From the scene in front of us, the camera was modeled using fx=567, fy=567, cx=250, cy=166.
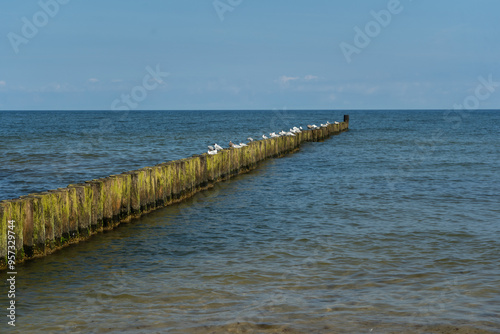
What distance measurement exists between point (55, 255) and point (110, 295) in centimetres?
270

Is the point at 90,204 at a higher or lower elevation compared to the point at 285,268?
higher

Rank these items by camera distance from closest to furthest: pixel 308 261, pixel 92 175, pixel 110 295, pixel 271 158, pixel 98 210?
pixel 110 295
pixel 308 261
pixel 98 210
pixel 92 175
pixel 271 158

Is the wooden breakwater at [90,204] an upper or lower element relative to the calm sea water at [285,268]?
upper

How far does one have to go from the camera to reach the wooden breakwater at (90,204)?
9531 millimetres

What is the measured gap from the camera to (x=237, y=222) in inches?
526

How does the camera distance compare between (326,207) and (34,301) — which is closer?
(34,301)

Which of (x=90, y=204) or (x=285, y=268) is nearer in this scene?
(x=285, y=268)

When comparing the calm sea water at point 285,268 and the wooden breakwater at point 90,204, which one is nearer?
the calm sea water at point 285,268

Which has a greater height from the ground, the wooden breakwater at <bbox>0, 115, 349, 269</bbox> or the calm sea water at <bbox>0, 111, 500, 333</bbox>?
the wooden breakwater at <bbox>0, 115, 349, 269</bbox>

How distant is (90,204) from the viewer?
11.7 m

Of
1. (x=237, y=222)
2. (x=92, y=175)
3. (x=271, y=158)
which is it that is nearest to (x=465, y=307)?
(x=237, y=222)

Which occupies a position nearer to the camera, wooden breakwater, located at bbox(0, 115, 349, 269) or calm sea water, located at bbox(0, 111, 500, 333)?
calm sea water, located at bbox(0, 111, 500, 333)

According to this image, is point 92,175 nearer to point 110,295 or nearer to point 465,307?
point 110,295

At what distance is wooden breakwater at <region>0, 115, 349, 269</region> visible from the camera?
953cm
